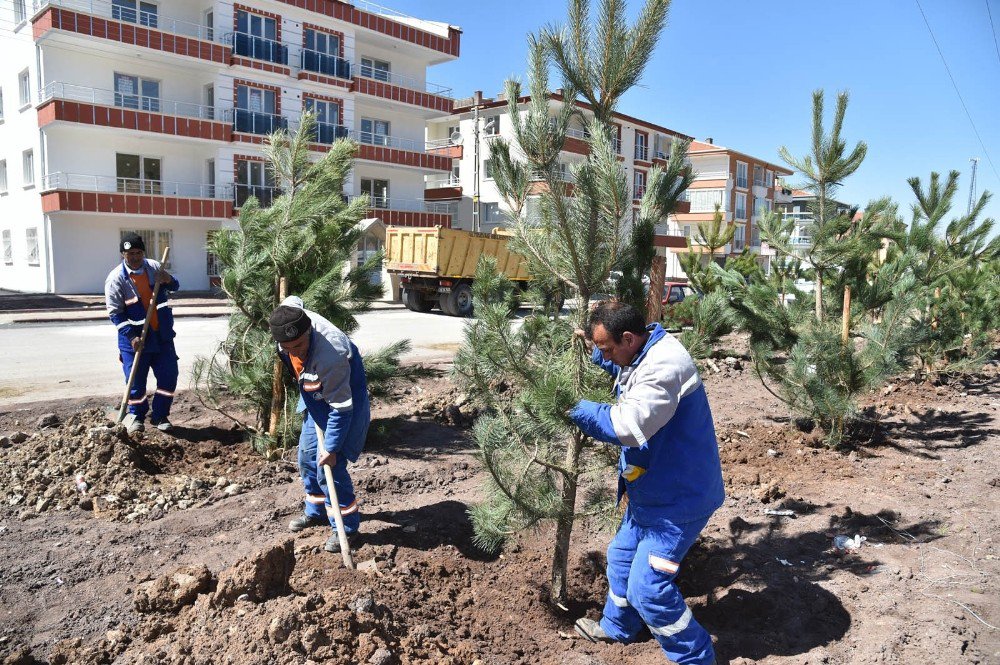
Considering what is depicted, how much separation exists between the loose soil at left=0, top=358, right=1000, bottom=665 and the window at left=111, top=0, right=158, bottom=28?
2060cm

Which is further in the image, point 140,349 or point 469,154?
point 469,154

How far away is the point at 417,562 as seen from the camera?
12.5ft

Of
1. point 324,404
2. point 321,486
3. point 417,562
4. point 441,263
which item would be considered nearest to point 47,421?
point 321,486

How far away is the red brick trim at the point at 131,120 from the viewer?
Answer: 20.3m

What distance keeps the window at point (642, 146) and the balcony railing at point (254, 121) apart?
2190 centimetres

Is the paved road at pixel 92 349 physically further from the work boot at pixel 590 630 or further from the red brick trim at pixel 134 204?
the red brick trim at pixel 134 204

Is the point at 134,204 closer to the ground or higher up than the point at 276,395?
higher up

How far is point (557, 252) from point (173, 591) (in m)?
2.38

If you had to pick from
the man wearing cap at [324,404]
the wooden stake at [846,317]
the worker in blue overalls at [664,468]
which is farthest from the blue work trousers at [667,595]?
the wooden stake at [846,317]

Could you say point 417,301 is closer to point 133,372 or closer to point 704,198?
point 133,372

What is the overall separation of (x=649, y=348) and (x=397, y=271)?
1744 centimetres

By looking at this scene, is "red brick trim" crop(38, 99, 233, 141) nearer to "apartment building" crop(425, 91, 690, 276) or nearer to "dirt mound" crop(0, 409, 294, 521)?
"apartment building" crop(425, 91, 690, 276)

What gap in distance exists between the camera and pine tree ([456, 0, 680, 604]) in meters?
3.25

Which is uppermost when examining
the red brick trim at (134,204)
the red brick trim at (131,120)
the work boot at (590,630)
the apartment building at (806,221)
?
the red brick trim at (131,120)
